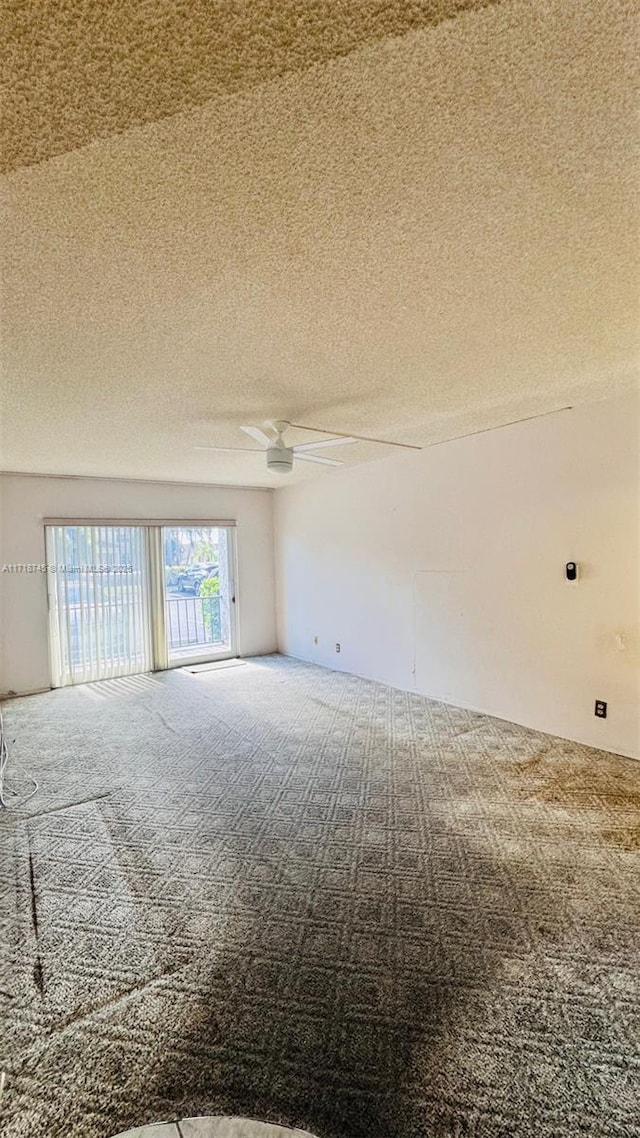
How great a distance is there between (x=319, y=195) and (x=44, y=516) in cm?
520

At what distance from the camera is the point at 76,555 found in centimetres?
563

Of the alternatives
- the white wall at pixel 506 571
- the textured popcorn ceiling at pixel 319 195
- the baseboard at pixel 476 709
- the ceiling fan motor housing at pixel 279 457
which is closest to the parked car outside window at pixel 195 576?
the baseboard at pixel 476 709

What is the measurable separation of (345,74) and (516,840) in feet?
10.0

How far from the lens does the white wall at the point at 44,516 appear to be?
5207 mm

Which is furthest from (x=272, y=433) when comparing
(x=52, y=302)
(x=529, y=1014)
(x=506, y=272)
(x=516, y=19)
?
(x=529, y=1014)

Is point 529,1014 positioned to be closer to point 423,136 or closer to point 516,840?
point 516,840

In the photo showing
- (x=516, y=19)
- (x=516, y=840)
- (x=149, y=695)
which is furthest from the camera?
(x=149, y=695)

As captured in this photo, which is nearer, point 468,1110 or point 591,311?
point 468,1110

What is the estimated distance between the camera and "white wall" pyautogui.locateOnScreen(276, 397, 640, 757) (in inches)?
134

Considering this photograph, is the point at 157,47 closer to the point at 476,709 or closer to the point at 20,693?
the point at 476,709

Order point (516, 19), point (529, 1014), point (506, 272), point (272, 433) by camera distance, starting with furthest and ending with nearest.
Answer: point (272, 433) → point (506, 272) → point (529, 1014) → point (516, 19)

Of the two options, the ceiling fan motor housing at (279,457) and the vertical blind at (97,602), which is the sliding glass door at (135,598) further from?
the ceiling fan motor housing at (279,457)

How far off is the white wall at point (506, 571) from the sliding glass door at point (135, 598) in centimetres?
196

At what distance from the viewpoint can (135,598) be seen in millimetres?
6062
